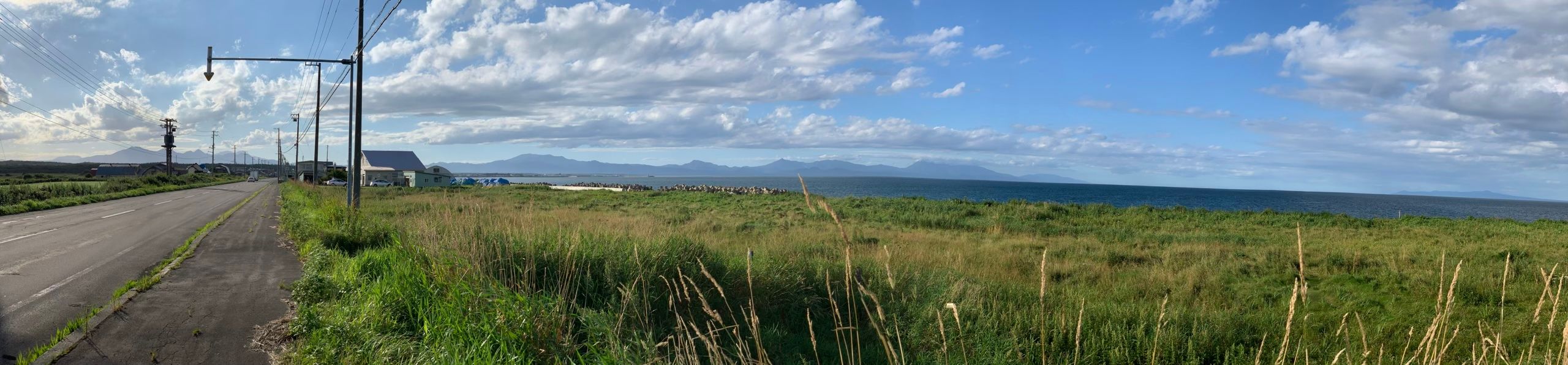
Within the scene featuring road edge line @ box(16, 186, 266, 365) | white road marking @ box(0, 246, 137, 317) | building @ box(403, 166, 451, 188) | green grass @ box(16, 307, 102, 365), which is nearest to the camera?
green grass @ box(16, 307, 102, 365)

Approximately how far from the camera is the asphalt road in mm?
7566

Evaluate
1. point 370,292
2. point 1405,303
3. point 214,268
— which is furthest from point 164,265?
point 1405,303

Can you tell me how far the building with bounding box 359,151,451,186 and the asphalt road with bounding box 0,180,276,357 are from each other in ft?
134

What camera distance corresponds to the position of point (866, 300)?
31.9ft

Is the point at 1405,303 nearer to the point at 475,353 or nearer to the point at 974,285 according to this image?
the point at 974,285

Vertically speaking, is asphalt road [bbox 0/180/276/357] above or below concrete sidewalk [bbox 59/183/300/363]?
below

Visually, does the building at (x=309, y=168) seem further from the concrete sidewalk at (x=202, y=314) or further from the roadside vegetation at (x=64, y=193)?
the concrete sidewalk at (x=202, y=314)

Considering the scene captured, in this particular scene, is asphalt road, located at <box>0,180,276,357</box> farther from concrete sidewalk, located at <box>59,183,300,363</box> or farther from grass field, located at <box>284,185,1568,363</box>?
grass field, located at <box>284,185,1568,363</box>

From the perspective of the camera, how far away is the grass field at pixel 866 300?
559 cm

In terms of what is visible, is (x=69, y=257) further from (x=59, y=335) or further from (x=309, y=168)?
(x=309, y=168)

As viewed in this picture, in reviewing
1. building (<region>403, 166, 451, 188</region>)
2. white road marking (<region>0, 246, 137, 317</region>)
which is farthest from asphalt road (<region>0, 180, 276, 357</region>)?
building (<region>403, 166, 451, 188</region>)

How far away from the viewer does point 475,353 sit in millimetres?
5289

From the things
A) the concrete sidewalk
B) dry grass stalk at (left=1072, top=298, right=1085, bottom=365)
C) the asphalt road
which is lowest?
the asphalt road

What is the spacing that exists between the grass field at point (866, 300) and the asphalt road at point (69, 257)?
2.11 m
